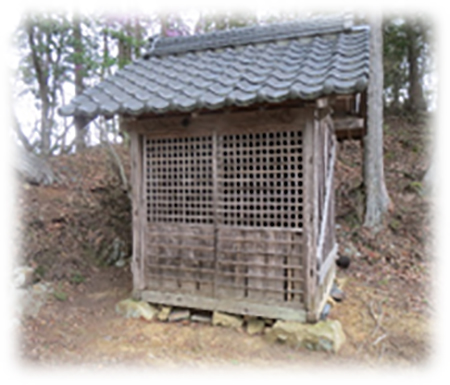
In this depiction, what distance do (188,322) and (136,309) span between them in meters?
0.80

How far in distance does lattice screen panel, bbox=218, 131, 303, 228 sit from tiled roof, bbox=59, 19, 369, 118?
750 mm

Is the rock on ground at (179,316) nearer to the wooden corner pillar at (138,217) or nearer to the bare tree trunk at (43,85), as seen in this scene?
the wooden corner pillar at (138,217)

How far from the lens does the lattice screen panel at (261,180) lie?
449 cm

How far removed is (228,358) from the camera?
4035 millimetres

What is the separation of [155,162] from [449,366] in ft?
15.3

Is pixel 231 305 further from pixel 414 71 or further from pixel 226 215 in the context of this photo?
pixel 414 71

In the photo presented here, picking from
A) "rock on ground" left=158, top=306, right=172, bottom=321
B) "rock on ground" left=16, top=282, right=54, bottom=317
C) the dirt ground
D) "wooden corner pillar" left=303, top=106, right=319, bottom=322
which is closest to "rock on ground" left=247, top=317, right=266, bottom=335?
the dirt ground

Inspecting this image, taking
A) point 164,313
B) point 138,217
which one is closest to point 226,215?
point 138,217

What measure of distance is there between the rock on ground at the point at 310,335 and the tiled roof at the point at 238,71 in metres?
2.78

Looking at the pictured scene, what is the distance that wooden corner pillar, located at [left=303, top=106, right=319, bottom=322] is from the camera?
4.34m

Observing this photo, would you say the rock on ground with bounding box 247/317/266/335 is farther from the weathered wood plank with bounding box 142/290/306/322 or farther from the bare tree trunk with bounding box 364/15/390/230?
the bare tree trunk with bounding box 364/15/390/230

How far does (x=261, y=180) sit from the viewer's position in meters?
4.58

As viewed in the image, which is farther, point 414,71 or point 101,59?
point 414,71

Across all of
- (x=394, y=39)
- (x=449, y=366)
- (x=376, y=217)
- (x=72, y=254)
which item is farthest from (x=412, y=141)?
(x=72, y=254)
